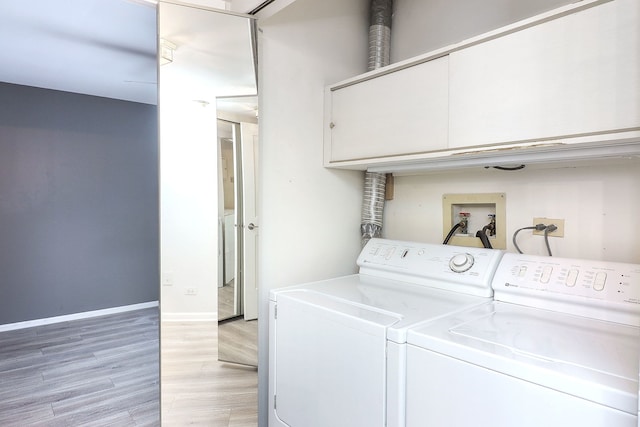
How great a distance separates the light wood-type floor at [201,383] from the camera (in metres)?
1.89

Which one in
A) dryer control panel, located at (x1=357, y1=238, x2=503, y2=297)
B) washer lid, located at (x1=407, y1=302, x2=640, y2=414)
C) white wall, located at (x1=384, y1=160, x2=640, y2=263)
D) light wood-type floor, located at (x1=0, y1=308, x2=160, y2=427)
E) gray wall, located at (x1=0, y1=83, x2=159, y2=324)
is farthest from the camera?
gray wall, located at (x1=0, y1=83, x2=159, y2=324)

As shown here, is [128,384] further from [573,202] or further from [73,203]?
[573,202]

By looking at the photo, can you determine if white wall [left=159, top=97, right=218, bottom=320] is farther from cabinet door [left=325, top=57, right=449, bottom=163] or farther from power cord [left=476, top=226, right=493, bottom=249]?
power cord [left=476, top=226, right=493, bottom=249]

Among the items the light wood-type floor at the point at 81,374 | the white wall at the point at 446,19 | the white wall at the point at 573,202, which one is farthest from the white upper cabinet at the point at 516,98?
the light wood-type floor at the point at 81,374

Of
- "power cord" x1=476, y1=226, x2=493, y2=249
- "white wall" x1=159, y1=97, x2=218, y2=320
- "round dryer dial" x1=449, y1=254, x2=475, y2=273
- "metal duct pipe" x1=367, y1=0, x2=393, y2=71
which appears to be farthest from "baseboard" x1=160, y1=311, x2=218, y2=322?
"metal duct pipe" x1=367, y1=0, x2=393, y2=71

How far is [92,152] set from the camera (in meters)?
3.94

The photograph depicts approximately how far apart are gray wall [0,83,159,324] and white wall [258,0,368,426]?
3.02 metres

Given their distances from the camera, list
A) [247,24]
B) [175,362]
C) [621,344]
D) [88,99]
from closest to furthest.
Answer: [621,344]
[247,24]
[175,362]
[88,99]

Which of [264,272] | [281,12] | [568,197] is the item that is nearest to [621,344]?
[568,197]

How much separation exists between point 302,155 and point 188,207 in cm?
63

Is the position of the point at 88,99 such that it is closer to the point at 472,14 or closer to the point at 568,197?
the point at 472,14

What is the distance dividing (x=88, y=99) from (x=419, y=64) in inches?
147

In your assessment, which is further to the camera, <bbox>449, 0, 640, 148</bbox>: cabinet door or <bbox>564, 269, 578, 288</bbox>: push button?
<bbox>564, 269, 578, 288</bbox>: push button

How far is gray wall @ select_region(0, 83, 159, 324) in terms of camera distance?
3.55m
